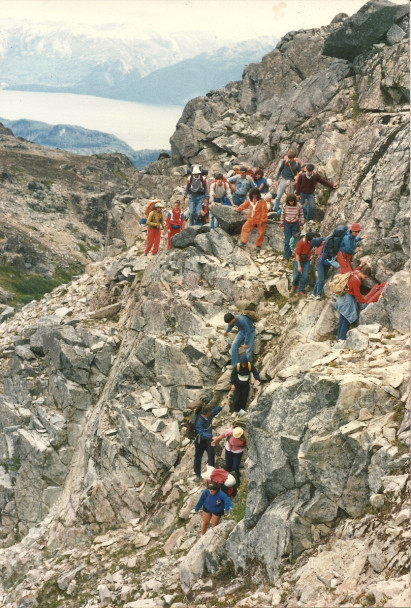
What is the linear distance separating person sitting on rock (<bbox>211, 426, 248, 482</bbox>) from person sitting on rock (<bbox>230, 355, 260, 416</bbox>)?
182cm

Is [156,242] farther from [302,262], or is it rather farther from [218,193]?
[302,262]

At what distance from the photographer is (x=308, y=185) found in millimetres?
20891

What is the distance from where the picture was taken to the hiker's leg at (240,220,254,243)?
21.2m

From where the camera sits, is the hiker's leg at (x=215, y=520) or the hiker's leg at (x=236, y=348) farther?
the hiker's leg at (x=236, y=348)

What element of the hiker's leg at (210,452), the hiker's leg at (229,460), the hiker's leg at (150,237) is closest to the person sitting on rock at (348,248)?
the hiker's leg at (229,460)

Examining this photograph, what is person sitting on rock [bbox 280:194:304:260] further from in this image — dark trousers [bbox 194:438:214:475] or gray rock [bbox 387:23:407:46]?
gray rock [bbox 387:23:407:46]

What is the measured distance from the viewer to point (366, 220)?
17828 mm

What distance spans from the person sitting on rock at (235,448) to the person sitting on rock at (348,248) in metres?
5.67

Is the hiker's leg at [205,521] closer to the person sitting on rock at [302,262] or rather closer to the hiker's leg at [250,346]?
the hiker's leg at [250,346]

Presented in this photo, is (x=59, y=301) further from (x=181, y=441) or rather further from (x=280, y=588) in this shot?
(x=280, y=588)

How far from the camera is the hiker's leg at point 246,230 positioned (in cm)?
2122

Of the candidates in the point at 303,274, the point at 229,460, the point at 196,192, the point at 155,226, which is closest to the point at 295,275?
the point at 303,274

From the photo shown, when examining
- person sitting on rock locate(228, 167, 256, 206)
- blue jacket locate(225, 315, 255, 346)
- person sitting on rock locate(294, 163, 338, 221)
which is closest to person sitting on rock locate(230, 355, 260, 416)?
blue jacket locate(225, 315, 255, 346)

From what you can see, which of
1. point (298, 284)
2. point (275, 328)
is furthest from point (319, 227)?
point (275, 328)
